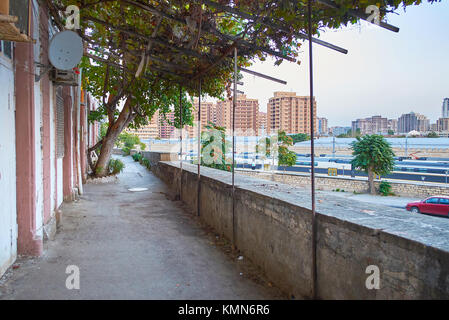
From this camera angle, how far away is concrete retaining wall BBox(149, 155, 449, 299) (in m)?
1.79

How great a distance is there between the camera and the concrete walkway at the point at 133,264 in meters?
3.17

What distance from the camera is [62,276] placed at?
3.48 meters

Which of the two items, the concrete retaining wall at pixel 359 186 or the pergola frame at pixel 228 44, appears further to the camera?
the concrete retaining wall at pixel 359 186

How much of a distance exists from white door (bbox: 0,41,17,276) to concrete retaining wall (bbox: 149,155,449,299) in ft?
8.86

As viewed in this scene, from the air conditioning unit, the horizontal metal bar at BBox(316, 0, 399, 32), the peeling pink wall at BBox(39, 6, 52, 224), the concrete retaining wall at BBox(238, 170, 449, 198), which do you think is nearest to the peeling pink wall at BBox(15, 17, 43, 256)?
the peeling pink wall at BBox(39, 6, 52, 224)

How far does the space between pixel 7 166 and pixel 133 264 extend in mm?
1767

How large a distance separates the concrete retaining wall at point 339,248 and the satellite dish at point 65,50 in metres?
3.00

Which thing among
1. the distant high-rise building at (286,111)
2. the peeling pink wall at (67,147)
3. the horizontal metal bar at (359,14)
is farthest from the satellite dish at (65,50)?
the distant high-rise building at (286,111)

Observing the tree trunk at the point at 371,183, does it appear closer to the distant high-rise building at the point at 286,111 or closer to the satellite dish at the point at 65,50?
the distant high-rise building at the point at 286,111

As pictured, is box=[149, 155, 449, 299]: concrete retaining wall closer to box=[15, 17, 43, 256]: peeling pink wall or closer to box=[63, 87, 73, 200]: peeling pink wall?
box=[15, 17, 43, 256]: peeling pink wall
